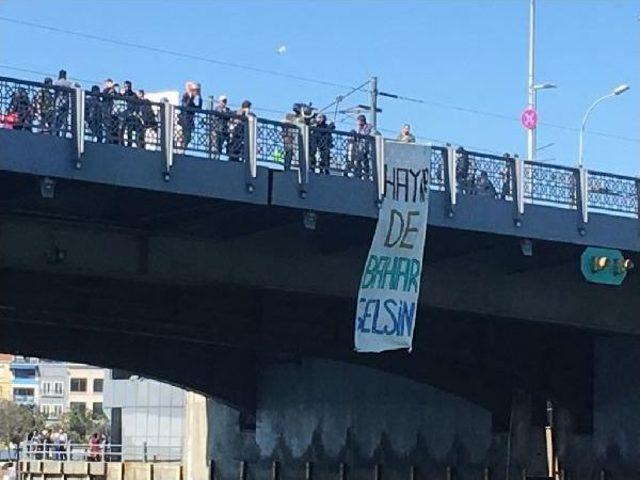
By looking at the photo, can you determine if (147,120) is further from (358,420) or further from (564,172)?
(358,420)

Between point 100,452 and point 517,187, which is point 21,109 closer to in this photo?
point 517,187

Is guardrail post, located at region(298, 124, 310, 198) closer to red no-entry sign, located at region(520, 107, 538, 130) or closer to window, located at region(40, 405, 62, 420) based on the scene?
red no-entry sign, located at region(520, 107, 538, 130)

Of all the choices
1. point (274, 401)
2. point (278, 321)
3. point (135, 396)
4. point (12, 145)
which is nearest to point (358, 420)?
point (274, 401)

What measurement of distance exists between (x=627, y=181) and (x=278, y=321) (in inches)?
369

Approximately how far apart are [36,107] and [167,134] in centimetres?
224

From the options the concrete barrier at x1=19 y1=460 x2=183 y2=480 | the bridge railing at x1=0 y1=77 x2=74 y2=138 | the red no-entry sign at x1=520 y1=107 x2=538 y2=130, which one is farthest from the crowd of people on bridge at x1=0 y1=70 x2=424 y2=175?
the concrete barrier at x1=19 y1=460 x2=183 y2=480

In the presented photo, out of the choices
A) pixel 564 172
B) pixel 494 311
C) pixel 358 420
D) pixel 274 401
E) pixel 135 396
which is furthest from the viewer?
pixel 135 396

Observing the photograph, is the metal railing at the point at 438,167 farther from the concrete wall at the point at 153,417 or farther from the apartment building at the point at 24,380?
the apartment building at the point at 24,380

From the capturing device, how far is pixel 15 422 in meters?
133

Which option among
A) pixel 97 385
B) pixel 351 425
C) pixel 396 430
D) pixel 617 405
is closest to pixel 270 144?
pixel 617 405

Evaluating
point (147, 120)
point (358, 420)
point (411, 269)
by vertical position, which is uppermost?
point (147, 120)

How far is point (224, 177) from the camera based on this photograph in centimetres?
2303

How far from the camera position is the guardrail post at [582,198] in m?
27.2

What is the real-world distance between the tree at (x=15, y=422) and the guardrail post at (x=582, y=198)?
106 meters
